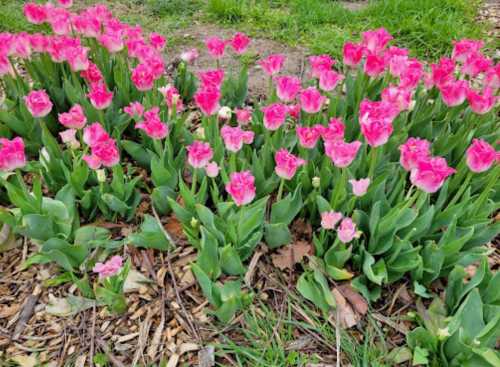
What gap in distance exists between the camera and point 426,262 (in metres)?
1.87

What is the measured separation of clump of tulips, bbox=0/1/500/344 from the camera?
1.81m

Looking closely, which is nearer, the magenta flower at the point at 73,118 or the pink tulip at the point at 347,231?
the pink tulip at the point at 347,231

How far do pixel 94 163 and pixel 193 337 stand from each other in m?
0.78

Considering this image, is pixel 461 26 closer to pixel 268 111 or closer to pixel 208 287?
pixel 268 111

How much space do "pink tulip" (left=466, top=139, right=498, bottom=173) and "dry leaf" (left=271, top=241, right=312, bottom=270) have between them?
0.75m

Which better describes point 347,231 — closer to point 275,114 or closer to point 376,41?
point 275,114

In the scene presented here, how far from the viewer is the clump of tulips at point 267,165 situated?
5.93 feet

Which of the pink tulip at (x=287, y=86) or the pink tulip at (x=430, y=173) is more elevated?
the pink tulip at (x=287, y=86)

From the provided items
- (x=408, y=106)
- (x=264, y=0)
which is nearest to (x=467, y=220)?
(x=408, y=106)

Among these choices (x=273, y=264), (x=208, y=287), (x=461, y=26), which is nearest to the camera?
(x=208, y=287)

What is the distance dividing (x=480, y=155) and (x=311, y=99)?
708mm

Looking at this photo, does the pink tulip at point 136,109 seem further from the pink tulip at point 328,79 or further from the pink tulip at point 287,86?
the pink tulip at point 328,79

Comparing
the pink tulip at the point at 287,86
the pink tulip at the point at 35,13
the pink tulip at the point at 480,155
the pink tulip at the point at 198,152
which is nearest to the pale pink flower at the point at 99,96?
the pink tulip at the point at 198,152

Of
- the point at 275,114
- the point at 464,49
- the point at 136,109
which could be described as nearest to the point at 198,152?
the point at 275,114
